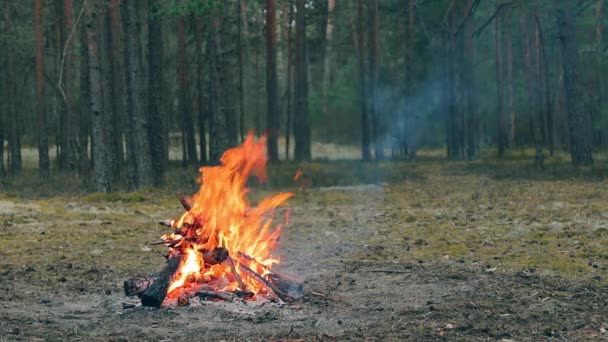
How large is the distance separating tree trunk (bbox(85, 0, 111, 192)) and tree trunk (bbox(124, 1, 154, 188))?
3.10ft

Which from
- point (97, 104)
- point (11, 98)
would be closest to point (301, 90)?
point (97, 104)

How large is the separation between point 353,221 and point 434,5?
35.2 metres

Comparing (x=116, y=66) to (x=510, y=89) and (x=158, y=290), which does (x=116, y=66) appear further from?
(x=510, y=89)

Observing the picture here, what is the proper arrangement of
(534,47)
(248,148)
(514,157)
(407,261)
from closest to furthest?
(248,148) → (407,261) → (514,157) → (534,47)

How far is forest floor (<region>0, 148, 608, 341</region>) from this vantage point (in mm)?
9141

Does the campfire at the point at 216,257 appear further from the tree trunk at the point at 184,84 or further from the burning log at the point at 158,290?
the tree trunk at the point at 184,84

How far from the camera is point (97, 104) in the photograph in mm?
25906

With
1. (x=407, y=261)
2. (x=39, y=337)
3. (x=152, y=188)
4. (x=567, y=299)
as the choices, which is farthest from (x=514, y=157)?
(x=39, y=337)

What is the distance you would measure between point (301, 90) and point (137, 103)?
1228 cm

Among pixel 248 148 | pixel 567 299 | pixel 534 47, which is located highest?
pixel 534 47

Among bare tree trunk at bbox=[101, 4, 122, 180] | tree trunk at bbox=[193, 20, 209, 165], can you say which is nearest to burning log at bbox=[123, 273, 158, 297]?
bare tree trunk at bbox=[101, 4, 122, 180]

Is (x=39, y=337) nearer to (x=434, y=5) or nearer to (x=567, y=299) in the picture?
(x=567, y=299)

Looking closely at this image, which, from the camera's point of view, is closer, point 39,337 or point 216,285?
point 39,337

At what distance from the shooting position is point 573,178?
1160 inches
